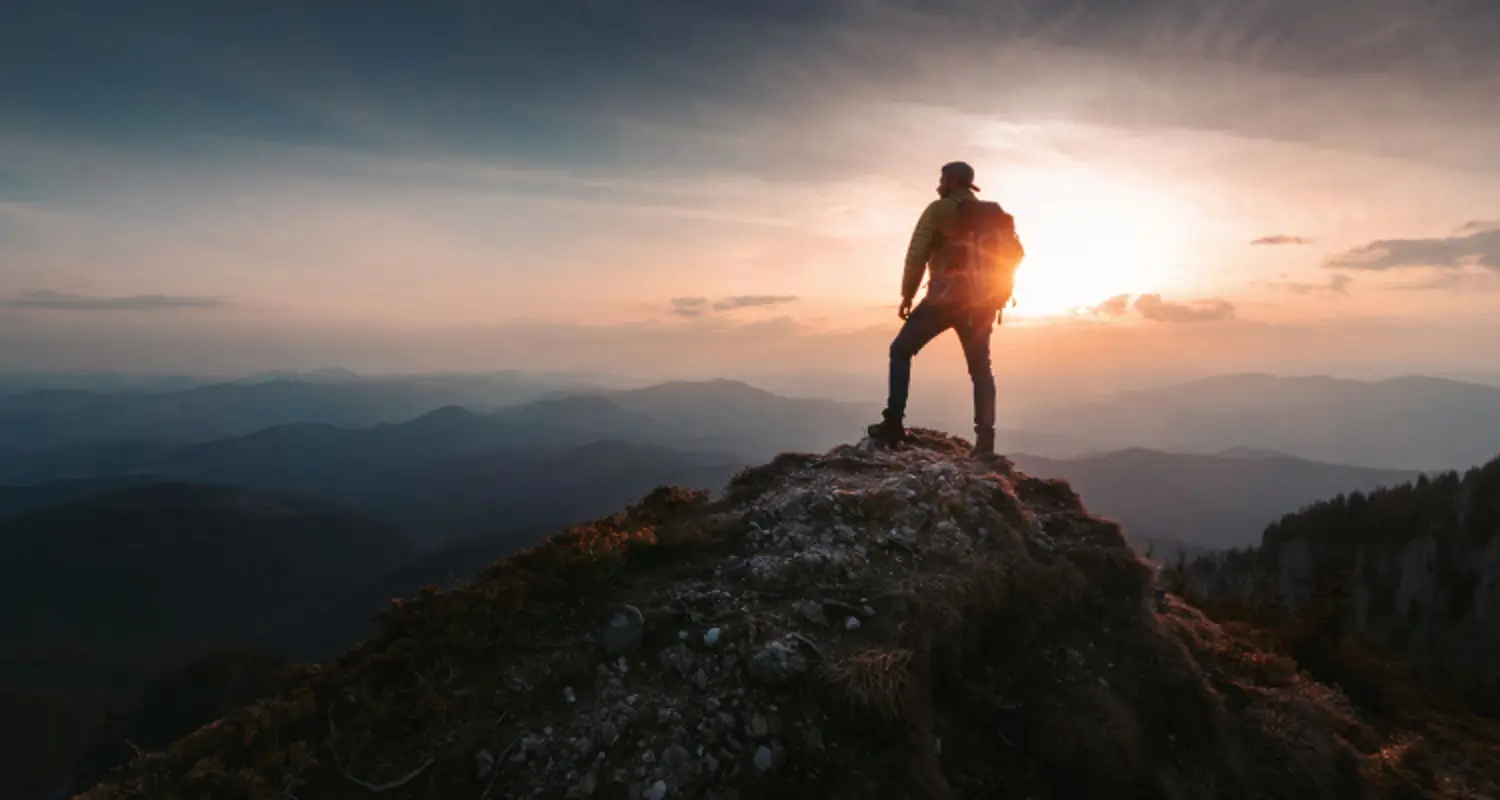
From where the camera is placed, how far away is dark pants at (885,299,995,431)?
1033 centimetres

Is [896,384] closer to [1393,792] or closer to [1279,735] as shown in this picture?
[1279,735]

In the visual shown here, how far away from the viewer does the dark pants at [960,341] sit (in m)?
10.3

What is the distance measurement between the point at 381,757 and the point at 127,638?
203942 mm

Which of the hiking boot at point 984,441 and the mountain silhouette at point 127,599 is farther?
the mountain silhouette at point 127,599

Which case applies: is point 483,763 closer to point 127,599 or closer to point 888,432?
point 888,432

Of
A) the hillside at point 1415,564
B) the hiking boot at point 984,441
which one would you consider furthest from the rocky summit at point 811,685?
the hillside at point 1415,564

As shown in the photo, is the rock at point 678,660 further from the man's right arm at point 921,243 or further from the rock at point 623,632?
the man's right arm at point 921,243

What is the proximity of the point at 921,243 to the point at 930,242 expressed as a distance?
6.6 inches

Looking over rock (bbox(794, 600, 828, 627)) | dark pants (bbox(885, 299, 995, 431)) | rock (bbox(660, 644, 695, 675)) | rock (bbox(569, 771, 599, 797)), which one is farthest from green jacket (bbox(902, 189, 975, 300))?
rock (bbox(569, 771, 599, 797))

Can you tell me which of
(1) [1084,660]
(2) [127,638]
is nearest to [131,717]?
(1) [1084,660]

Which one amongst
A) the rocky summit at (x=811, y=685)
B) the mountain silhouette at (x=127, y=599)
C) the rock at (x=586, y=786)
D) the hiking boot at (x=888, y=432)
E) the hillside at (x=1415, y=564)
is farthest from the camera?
the mountain silhouette at (x=127, y=599)

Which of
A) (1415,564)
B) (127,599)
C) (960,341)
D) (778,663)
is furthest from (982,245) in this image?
(127,599)

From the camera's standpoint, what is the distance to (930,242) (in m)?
10.0

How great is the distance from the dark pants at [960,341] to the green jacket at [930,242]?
450 mm
